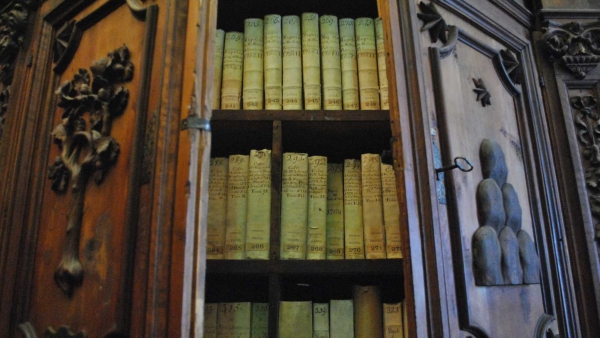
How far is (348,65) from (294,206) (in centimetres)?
37

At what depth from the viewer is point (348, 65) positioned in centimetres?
112

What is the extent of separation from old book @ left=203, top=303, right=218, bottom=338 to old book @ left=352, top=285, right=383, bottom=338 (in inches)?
12.2

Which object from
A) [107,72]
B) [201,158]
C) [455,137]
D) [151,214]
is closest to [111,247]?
[151,214]

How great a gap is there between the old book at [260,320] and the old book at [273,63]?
1.51ft

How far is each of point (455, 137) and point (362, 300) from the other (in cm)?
41

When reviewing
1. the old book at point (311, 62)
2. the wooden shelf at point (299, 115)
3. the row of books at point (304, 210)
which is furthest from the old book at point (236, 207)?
the old book at point (311, 62)

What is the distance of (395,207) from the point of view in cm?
104

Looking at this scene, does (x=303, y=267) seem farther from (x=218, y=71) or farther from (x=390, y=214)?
(x=218, y=71)

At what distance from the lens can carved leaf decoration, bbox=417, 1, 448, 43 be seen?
0.97 m

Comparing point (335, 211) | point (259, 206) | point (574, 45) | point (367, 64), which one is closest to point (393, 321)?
point (335, 211)

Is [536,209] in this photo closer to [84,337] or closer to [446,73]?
[446,73]

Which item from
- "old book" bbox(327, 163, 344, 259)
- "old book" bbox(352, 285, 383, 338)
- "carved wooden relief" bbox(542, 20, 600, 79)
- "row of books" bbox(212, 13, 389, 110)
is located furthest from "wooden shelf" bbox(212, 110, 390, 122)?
"carved wooden relief" bbox(542, 20, 600, 79)

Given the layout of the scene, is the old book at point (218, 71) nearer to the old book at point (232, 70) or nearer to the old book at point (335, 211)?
the old book at point (232, 70)

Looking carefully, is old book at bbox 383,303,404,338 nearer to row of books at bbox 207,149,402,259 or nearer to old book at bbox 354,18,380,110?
row of books at bbox 207,149,402,259
